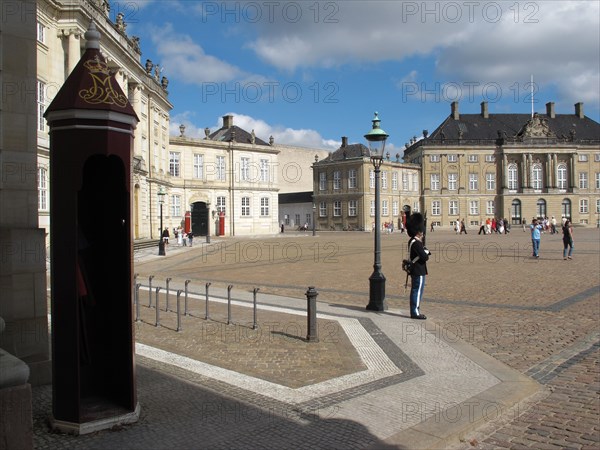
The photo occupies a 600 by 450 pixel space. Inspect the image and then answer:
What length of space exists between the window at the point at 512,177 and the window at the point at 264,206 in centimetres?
4469

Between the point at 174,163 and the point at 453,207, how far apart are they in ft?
159

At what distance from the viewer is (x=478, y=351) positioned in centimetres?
788

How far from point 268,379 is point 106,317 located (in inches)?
83.5

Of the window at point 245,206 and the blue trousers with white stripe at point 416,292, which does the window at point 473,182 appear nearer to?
the window at point 245,206

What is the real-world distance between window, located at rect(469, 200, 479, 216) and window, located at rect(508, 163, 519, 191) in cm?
598

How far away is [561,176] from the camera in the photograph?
8500 centimetres

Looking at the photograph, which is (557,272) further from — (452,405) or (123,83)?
(123,83)

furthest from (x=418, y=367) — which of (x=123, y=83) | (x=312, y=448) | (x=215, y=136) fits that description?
(x=215, y=136)

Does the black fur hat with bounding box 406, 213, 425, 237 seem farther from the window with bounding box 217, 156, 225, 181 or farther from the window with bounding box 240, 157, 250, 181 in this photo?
the window with bounding box 240, 157, 250, 181

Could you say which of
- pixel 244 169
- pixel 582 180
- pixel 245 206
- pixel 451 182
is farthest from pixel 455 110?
pixel 245 206

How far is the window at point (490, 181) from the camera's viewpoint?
8506 centimetres

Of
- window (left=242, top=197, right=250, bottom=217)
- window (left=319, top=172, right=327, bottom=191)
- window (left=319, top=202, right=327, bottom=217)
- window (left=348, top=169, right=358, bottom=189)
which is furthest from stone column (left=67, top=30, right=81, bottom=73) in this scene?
window (left=319, top=202, right=327, bottom=217)

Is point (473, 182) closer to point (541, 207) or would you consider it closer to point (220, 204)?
point (541, 207)

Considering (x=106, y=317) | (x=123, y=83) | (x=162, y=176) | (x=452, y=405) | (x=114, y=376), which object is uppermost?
(x=123, y=83)
